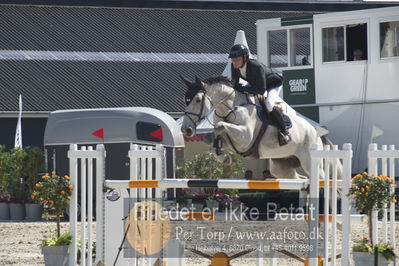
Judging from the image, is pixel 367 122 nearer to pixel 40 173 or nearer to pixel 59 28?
pixel 40 173

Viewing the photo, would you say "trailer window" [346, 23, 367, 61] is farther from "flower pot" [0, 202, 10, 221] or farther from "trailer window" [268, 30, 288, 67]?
"flower pot" [0, 202, 10, 221]

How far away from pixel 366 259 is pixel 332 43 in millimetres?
11151

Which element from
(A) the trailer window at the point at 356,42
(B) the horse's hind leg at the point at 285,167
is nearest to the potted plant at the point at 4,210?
(A) the trailer window at the point at 356,42

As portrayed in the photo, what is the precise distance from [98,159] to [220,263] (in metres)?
1.27

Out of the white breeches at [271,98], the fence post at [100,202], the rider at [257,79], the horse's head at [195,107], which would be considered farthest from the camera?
the white breeches at [271,98]

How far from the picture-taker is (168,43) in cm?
2736

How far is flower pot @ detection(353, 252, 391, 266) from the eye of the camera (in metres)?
6.87

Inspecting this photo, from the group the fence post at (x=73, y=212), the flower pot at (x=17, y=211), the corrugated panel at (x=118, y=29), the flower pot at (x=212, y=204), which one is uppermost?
the corrugated panel at (x=118, y=29)

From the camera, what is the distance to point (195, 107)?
8.69m

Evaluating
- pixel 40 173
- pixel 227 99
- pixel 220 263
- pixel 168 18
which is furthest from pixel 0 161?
pixel 168 18

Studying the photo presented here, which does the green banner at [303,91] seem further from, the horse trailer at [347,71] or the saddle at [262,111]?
the saddle at [262,111]

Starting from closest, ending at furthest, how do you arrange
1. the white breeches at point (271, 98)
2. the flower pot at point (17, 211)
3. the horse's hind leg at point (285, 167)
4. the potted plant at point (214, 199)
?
1. the white breeches at point (271, 98)
2. the horse's hind leg at point (285, 167)
3. the potted plant at point (214, 199)
4. the flower pot at point (17, 211)

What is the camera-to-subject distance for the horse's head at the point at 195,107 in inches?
337

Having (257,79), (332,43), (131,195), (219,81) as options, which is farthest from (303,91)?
(131,195)
